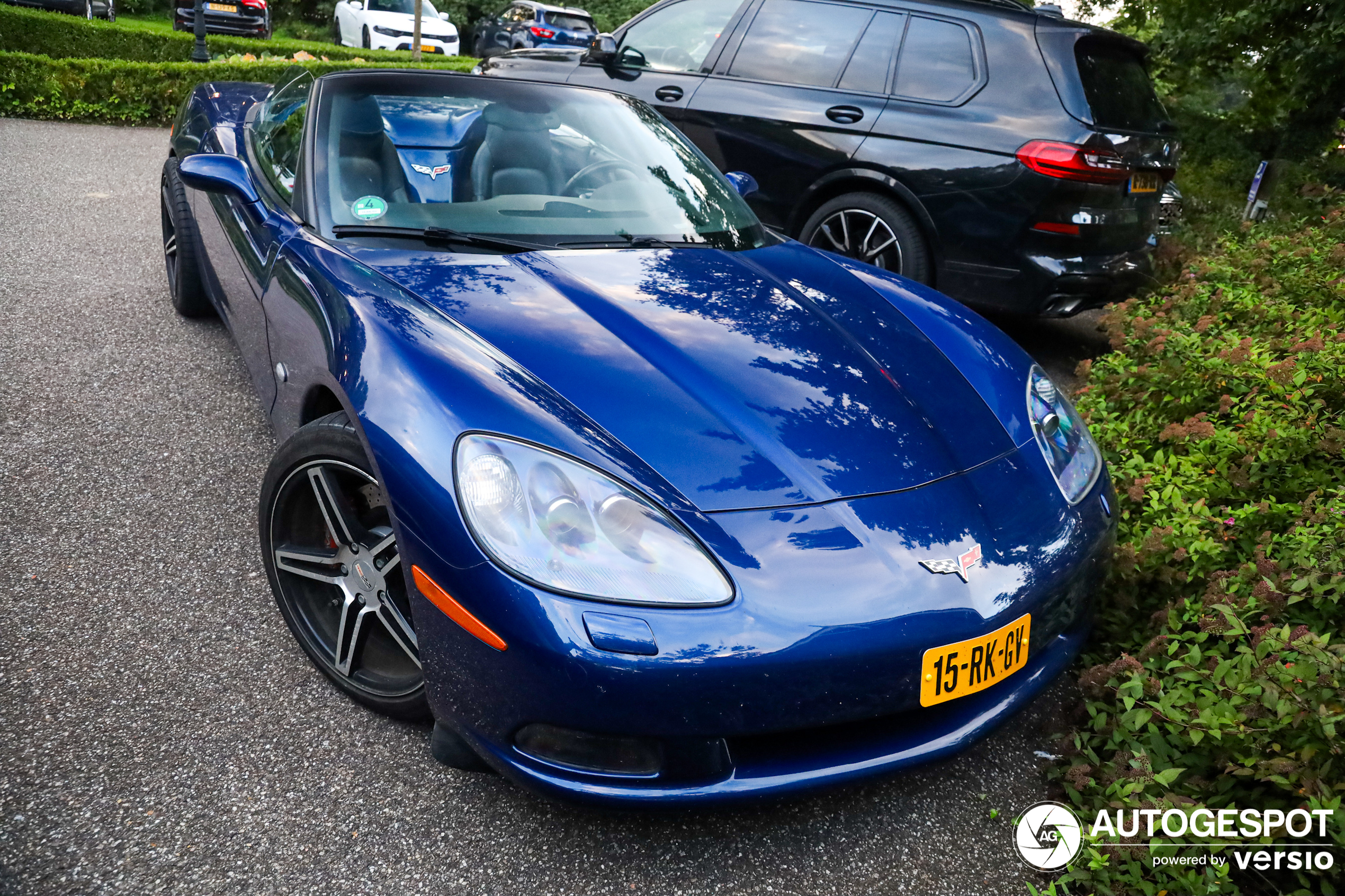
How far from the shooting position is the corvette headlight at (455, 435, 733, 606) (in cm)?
171

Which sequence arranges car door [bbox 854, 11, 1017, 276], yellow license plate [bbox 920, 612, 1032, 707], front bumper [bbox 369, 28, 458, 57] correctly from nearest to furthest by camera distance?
1. yellow license plate [bbox 920, 612, 1032, 707]
2. car door [bbox 854, 11, 1017, 276]
3. front bumper [bbox 369, 28, 458, 57]

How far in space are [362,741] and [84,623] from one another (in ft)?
2.83

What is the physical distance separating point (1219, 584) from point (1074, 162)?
2.65 metres

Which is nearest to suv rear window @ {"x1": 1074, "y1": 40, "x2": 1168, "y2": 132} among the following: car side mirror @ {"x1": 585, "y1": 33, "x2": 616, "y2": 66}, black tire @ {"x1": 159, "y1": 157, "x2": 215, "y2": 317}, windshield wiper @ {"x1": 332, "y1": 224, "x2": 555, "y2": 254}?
car side mirror @ {"x1": 585, "y1": 33, "x2": 616, "y2": 66}

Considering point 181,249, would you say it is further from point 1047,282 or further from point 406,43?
point 406,43

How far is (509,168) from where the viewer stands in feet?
9.75

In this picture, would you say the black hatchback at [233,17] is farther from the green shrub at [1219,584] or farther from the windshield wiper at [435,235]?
the green shrub at [1219,584]

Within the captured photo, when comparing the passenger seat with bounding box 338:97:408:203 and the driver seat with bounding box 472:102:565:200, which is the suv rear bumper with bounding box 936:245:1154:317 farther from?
the passenger seat with bounding box 338:97:408:203

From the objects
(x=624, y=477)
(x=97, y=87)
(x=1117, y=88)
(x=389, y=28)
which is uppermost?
(x=1117, y=88)

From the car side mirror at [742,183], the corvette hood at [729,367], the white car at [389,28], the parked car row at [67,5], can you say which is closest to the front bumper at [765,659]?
the corvette hood at [729,367]

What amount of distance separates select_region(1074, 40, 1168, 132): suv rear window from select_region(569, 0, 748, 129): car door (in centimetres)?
190

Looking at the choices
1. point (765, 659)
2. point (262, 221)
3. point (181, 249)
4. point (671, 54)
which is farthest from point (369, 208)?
point (671, 54)

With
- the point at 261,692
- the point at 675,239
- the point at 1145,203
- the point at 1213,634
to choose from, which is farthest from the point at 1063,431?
the point at 1145,203

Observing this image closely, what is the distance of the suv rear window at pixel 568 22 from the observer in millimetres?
21344
